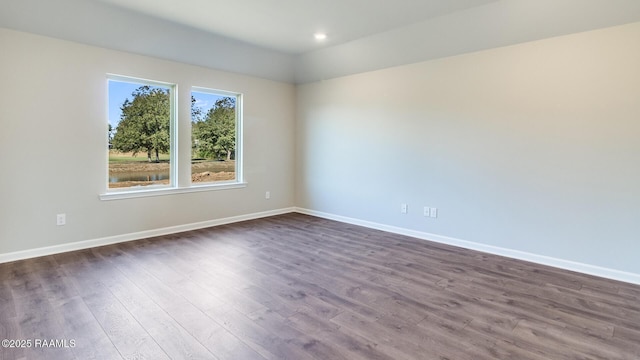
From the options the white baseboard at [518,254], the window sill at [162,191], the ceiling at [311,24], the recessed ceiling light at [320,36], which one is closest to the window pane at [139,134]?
the window sill at [162,191]

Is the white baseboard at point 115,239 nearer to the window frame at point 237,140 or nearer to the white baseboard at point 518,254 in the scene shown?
the window frame at point 237,140

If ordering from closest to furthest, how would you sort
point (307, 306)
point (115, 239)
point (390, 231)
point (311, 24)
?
1. point (307, 306)
2. point (311, 24)
3. point (115, 239)
4. point (390, 231)

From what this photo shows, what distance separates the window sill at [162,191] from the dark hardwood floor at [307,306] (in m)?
0.62

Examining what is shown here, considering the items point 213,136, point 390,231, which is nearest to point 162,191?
point 213,136

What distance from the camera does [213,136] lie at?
16.6ft

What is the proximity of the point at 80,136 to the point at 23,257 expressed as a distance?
135 cm

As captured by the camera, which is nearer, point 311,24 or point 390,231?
point 311,24

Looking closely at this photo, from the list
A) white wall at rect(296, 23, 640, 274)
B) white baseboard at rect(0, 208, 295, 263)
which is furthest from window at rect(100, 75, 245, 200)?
white wall at rect(296, 23, 640, 274)

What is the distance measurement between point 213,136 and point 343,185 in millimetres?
2136

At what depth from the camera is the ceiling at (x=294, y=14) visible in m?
3.27

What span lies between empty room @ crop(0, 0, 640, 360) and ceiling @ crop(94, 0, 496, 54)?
3 cm

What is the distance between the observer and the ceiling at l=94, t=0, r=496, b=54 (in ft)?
10.7

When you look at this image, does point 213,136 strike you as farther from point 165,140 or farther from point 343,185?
point 343,185

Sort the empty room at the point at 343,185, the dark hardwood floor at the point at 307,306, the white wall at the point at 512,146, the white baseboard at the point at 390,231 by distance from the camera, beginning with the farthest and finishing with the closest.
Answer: the white baseboard at the point at 390,231 → the white wall at the point at 512,146 → the empty room at the point at 343,185 → the dark hardwood floor at the point at 307,306
